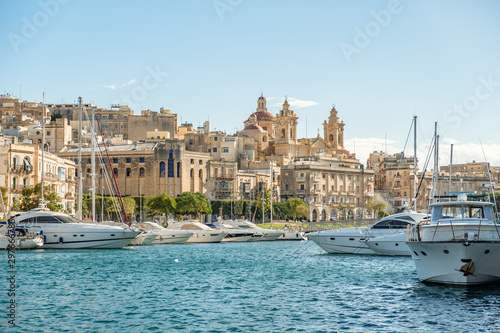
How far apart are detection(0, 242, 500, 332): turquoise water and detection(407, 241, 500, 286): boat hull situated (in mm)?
487

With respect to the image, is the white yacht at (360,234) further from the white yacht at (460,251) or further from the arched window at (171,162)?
the arched window at (171,162)

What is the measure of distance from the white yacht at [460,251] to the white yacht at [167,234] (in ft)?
136

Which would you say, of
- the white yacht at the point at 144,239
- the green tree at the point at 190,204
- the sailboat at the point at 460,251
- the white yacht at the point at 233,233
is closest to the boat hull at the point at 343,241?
the white yacht at the point at 144,239

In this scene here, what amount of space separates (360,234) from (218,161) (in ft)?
239

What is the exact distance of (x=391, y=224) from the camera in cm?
5028

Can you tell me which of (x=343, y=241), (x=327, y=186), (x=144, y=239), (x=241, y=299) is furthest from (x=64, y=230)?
(x=327, y=186)

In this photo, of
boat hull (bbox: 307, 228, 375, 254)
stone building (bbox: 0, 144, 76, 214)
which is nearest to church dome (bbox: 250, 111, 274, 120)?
stone building (bbox: 0, 144, 76, 214)

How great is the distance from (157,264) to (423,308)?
73.7 feet

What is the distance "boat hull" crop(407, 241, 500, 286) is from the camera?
1184 inches

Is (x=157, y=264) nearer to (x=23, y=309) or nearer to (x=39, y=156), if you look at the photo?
(x=23, y=309)

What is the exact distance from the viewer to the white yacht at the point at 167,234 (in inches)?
2790

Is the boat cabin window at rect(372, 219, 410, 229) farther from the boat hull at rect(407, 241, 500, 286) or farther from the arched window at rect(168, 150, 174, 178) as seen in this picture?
the arched window at rect(168, 150, 174, 178)

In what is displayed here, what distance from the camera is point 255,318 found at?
2623 centimetres

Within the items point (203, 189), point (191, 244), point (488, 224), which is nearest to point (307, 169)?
point (203, 189)
